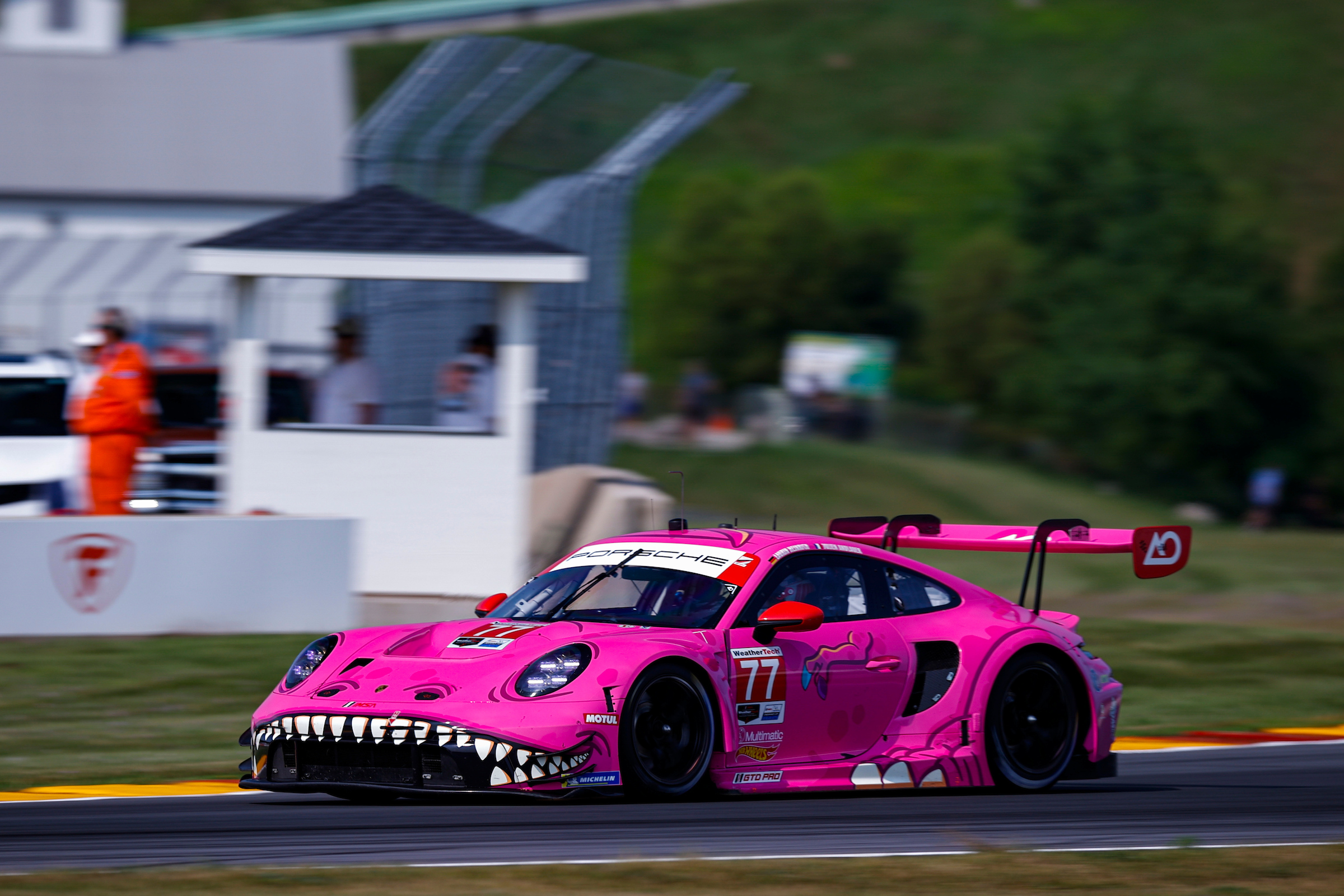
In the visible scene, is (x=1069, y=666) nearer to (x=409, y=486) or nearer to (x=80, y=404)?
(x=409, y=486)

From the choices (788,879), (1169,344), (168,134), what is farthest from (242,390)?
(168,134)

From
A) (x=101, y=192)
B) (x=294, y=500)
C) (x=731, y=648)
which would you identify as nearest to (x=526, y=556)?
(x=294, y=500)

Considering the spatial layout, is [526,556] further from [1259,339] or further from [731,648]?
[1259,339]

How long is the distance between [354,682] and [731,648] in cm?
138

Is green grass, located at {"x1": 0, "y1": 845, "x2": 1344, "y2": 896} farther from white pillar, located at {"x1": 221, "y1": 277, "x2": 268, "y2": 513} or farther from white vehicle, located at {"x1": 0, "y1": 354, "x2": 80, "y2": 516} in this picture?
white vehicle, located at {"x1": 0, "y1": 354, "x2": 80, "y2": 516}

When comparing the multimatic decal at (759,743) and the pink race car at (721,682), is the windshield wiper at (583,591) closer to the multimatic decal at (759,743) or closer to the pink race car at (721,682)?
the pink race car at (721,682)

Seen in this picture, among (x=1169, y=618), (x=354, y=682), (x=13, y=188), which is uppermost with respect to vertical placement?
(x=13, y=188)

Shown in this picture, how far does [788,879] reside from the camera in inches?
204

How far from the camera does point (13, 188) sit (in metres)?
41.2

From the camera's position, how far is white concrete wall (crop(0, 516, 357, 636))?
448 inches

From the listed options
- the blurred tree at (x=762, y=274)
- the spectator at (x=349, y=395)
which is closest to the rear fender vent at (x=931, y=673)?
the spectator at (x=349, y=395)

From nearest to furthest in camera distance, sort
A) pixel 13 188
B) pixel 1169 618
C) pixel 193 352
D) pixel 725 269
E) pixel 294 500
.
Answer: pixel 294 500
pixel 1169 618
pixel 193 352
pixel 13 188
pixel 725 269

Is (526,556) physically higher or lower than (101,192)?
lower

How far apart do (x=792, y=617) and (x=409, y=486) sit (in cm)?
727
